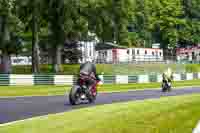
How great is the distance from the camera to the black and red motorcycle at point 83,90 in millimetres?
18561

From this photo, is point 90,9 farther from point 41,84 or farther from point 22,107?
point 22,107

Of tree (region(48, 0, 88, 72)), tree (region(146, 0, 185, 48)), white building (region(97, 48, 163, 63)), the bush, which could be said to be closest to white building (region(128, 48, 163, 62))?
white building (region(97, 48, 163, 63))

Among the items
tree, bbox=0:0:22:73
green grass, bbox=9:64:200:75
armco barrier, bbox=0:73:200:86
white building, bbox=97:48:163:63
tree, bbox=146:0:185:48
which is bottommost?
armco barrier, bbox=0:73:200:86

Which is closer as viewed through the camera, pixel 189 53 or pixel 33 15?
pixel 33 15

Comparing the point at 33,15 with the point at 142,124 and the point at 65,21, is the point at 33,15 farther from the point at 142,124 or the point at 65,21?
the point at 142,124

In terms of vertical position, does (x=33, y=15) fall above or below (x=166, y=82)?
above

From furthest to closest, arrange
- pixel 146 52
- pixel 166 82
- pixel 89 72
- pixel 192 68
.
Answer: pixel 146 52
pixel 192 68
pixel 166 82
pixel 89 72

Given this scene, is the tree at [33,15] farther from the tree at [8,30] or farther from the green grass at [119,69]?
the green grass at [119,69]

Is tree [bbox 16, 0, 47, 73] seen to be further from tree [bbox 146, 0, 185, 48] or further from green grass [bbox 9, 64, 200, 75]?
tree [bbox 146, 0, 185, 48]

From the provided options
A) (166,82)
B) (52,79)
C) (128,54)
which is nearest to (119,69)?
(52,79)

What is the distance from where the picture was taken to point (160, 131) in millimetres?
8078

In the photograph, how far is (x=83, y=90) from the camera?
746 inches

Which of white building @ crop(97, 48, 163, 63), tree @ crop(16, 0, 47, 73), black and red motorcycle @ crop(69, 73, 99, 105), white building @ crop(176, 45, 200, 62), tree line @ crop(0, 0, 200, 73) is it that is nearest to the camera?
black and red motorcycle @ crop(69, 73, 99, 105)

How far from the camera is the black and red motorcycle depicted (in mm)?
18561
